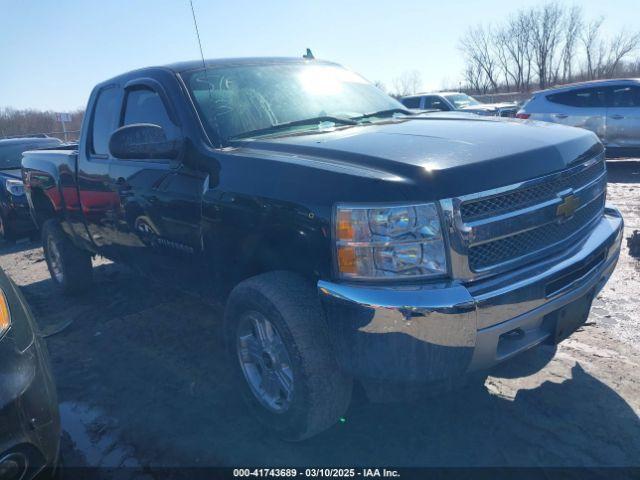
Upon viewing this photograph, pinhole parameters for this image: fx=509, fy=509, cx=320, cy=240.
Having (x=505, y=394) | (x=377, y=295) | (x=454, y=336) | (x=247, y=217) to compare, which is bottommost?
(x=505, y=394)

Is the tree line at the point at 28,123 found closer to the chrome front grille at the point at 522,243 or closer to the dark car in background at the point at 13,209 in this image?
the dark car in background at the point at 13,209

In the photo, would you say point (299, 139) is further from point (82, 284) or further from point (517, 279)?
point (82, 284)

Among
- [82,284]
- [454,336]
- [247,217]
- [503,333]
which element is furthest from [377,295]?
[82,284]

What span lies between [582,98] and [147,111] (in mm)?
9531

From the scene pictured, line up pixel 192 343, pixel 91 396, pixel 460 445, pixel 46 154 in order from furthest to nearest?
pixel 46 154 → pixel 192 343 → pixel 91 396 → pixel 460 445

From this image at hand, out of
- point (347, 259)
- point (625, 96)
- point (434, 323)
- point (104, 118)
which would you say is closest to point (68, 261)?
point (104, 118)

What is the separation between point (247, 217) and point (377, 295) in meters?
0.84

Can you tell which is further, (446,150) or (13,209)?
(13,209)

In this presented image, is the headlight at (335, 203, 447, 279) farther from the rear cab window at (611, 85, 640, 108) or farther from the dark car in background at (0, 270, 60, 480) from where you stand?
the rear cab window at (611, 85, 640, 108)

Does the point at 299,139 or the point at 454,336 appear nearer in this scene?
the point at 454,336

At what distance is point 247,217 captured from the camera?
2523 mm

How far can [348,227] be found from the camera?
208 centimetres

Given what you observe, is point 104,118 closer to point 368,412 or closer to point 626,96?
point 368,412

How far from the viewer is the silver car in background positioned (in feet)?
31.8
